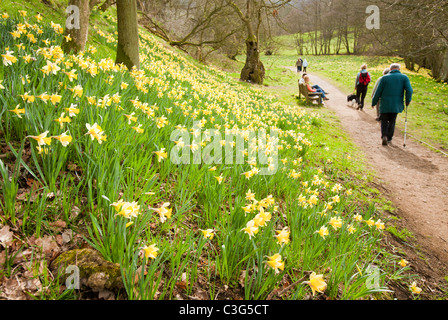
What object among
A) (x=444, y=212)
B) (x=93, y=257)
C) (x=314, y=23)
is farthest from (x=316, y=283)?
(x=314, y=23)

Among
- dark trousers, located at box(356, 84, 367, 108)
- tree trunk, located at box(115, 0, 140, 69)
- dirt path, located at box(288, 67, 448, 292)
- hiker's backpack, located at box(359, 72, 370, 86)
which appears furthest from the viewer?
dark trousers, located at box(356, 84, 367, 108)

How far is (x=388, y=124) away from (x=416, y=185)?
98.7 inches

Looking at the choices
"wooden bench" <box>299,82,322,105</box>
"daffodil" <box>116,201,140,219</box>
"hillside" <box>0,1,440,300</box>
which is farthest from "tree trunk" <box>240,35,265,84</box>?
"daffodil" <box>116,201,140,219</box>

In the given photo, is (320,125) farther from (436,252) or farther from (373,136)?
(436,252)

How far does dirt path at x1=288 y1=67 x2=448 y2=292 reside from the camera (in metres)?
3.07

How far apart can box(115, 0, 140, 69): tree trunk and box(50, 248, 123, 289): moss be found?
3.96 m

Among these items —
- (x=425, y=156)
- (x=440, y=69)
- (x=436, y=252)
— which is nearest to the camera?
(x=436, y=252)

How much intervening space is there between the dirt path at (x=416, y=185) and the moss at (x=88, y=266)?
Result: 315 cm

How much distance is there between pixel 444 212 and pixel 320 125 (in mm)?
4536

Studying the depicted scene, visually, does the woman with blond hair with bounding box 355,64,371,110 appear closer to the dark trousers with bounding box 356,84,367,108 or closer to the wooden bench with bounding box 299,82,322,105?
the dark trousers with bounding box 356,84,367,108

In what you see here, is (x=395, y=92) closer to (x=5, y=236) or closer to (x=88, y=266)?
(x=88, y=266)

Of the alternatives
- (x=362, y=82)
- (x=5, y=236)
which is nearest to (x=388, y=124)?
(x=362, y=82)

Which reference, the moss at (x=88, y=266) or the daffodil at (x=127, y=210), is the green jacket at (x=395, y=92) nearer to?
the daffodil at (x=127, y=210)
